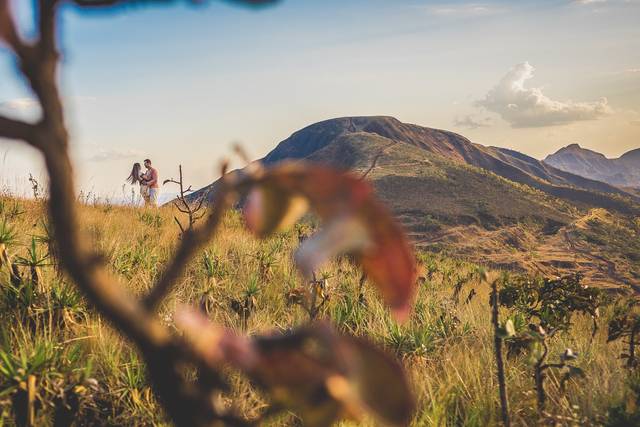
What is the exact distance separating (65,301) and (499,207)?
37.8 metres

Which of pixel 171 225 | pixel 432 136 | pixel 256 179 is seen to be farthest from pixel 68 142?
pixel 432 136

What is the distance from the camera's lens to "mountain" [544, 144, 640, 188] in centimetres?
15988

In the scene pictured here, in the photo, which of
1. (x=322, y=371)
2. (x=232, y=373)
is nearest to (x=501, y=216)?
(x=232, y=373)

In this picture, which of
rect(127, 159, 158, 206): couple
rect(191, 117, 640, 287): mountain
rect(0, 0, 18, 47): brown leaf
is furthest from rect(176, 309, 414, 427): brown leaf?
rect(191, 117, 640, 287): mountain

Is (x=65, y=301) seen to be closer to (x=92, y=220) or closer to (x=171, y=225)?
(x=92, y=220)

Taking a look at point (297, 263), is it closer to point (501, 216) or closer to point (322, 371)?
point (322, 371)

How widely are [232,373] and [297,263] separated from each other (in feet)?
7.20

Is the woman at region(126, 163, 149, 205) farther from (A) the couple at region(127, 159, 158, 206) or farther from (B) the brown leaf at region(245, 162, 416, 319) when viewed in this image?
(B) the brown leaf at region(245, 162, 416, 319)

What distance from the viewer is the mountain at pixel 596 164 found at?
15988 cm

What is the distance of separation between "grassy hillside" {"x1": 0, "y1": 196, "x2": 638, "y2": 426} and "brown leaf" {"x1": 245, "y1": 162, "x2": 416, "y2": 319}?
1738mm

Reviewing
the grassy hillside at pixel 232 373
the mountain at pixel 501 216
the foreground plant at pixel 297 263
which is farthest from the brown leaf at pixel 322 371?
the mountain at pixel 501 216

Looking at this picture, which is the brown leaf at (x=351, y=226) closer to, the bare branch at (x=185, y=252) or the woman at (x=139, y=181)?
the bare branch at (x=185, y=252)

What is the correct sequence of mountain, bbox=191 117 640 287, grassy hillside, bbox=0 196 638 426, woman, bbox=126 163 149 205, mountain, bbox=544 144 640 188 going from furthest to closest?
1. mountain, bbox=544 144 640 188
2. mountain, bbox=191 117 640 287
3. woman, bbox=126 163 149 205
4. grassy hillside, bbox=0 196 638 426

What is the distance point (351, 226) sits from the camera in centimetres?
29
